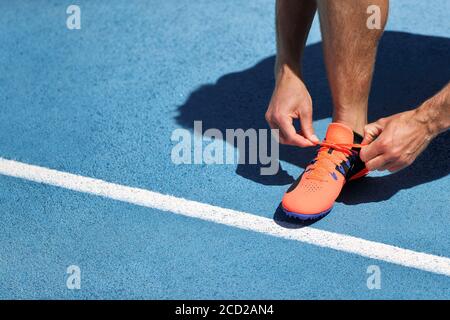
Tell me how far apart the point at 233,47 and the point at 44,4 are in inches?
53.5

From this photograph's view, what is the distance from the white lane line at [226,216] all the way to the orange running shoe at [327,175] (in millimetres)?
88

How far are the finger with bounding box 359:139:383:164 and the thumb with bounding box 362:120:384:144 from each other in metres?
0.09

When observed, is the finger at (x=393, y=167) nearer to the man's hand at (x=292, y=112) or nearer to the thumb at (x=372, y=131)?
the thumb at (x=372, y=131)

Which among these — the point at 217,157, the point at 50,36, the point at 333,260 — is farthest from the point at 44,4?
the point at 333,260

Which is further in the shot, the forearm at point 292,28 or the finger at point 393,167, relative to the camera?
the forearm at point 292,28

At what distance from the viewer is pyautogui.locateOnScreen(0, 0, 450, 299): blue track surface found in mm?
2529

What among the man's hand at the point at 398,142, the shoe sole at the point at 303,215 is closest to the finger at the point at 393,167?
the man's hand at the point at 398,142

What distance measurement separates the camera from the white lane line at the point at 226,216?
8.38 ft

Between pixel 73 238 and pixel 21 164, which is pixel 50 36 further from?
pixel 73 238

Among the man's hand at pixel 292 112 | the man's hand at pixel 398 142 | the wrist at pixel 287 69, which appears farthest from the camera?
the wrist at pixel 287 69

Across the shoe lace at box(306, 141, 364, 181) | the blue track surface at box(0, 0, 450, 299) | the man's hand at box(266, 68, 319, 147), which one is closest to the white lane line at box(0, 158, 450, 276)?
the blue track surface at box(0, 0, 450, 299)

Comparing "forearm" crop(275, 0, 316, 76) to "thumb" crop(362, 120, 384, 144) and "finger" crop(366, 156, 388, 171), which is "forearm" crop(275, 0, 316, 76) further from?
"finger" crop(366, 156, 388, 171)

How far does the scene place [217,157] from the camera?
3119mm

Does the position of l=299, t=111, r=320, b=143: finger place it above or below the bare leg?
below
